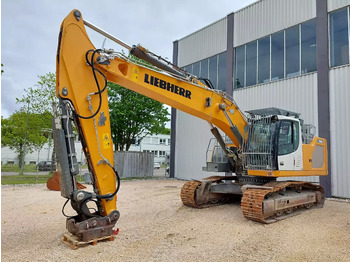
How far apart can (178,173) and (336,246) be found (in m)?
14.5

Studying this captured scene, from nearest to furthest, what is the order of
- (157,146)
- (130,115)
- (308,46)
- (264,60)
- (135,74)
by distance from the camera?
(135,74), (308,46), (264,60), (130,115), (157,146)

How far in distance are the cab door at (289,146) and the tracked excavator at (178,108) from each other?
0.03 metres

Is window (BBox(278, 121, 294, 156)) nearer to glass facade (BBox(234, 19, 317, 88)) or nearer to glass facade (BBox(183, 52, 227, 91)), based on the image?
glass facade (BBox(234, 19, 317, 88))

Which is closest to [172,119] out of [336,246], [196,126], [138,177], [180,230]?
[196,126]

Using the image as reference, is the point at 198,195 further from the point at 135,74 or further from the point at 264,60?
the point at 264,60

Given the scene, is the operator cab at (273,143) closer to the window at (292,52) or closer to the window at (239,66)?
the window at (292,52)

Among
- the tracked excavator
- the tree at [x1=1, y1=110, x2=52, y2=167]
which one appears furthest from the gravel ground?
the tree at [x1=1, y1=110, x2=52, y2=167]

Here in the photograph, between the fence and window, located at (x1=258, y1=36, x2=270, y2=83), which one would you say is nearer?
window, located at (x1=258, y1=36, x2=270, y2=83)

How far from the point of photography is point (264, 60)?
1480 cm

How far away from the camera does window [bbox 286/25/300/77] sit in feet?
43.9

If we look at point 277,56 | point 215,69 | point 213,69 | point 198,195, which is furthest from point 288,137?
point 213,69

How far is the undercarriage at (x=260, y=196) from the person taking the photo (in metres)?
7.12

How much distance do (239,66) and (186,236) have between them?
12173 mm

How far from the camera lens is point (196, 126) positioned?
18.6 m
